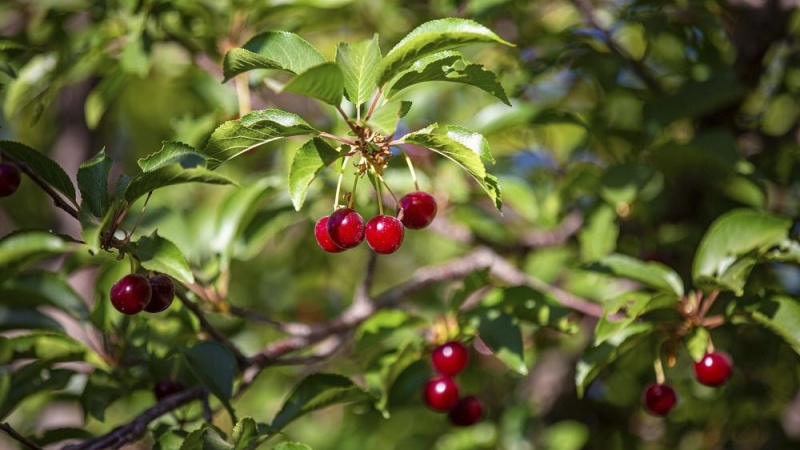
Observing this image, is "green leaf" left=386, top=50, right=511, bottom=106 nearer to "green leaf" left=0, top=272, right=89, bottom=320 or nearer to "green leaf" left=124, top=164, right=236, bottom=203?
"green leaf" left=124, top=164, right=236, bottom=203

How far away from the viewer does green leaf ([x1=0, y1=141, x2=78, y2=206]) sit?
1.10 metres

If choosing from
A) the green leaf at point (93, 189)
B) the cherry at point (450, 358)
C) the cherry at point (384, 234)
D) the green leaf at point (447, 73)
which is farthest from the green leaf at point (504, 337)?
the green leaf at point (93, 189)

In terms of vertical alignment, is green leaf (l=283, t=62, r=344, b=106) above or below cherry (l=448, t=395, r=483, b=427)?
above

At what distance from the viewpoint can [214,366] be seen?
1.40m

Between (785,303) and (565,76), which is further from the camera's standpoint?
(565,76)

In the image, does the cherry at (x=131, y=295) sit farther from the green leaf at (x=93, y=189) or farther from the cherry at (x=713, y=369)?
the cherry at (x=713, y=369)

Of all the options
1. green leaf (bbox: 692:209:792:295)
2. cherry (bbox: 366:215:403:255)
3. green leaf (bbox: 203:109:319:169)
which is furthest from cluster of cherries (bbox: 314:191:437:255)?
green leaf (bbox: 692:209:792:295)

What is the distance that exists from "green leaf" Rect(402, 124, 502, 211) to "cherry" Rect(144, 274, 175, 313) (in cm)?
47

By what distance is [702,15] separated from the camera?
1.94 meters

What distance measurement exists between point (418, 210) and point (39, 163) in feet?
1.98

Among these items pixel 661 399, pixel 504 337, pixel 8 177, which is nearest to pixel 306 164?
pixel 8 177

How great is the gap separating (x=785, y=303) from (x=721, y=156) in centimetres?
45

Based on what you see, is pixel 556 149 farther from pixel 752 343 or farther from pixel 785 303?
pixel 785 303

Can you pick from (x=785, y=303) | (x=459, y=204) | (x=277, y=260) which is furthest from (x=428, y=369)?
Answer: (x=277, y=260)
